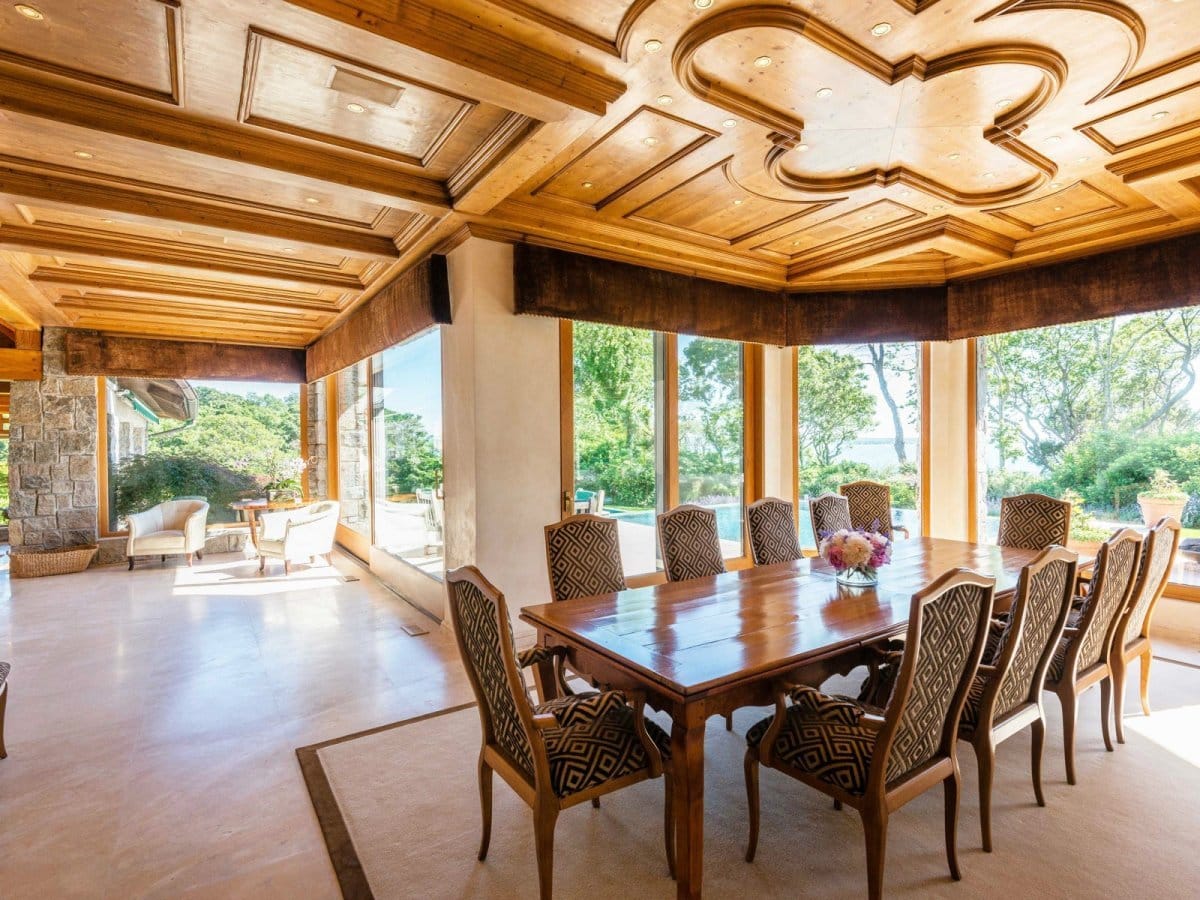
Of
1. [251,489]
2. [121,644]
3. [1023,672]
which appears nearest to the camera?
[1023,672]

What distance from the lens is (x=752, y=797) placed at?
6.62 feet

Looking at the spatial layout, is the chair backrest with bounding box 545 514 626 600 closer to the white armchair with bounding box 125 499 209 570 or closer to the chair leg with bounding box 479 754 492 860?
the chair leg with bounding box 479 754 492 860

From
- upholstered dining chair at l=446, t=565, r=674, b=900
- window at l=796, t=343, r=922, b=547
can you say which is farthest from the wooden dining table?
window at l=796, t=343, r=922, b=547

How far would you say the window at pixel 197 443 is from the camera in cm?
745

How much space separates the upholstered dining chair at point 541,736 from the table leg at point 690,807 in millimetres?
160

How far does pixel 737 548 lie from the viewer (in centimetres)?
577

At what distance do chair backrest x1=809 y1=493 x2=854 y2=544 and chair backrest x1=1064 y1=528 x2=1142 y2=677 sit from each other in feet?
5.65

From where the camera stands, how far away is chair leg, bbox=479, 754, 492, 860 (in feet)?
6.64

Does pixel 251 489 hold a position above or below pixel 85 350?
below

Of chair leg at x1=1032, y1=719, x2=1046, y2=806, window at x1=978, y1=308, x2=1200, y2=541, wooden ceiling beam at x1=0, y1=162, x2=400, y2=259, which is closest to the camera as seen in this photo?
chair leg at x1=1032, y1=719, x2=1046, y2=806

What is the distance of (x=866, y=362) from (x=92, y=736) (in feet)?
20.3

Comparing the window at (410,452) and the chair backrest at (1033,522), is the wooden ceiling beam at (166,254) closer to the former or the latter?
the window at (410,452)

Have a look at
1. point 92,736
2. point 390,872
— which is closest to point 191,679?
point 92,736

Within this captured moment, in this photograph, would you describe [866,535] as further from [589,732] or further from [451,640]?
[451,640]
